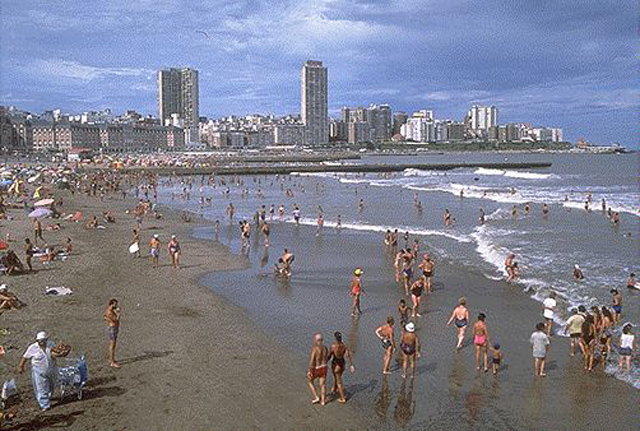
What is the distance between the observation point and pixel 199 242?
23188 millimetres

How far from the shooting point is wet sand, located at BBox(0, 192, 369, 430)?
7.70 metres

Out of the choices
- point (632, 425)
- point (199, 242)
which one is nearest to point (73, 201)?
point (199, 242)

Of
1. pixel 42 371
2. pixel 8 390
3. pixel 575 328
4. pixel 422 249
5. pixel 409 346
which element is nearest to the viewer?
pixel 42 371

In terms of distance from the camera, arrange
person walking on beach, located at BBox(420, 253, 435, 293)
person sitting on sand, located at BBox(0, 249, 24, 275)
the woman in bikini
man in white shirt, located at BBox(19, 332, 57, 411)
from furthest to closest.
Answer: person sitting on sand, located at BBox(0, 249, 24, 275) < person walking on beach, located at BBox(420, 253, 435, 293) < the woman in bikini < man in white shirt, located at BBox(19, 332, 57, 411)

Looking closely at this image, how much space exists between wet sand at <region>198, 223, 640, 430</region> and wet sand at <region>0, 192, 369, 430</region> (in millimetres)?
679

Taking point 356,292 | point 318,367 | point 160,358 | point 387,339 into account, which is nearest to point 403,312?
point 356,292

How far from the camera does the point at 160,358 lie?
32.5 feet

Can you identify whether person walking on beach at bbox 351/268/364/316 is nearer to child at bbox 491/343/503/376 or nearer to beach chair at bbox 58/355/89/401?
child at bbox 491/343/503/376

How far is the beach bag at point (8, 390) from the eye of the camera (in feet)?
24.9

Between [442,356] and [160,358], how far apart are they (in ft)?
16.3

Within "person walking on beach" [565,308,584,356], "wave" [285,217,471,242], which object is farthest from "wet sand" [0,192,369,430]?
"wave" [285,217,471,242]

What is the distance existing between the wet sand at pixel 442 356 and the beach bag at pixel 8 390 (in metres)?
4.41

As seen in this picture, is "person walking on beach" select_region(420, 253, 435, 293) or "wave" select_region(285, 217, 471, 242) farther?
"wave" select_region(285, 217, 471, 242)

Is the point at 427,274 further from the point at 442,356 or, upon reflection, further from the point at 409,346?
Result: the point at 409,346
